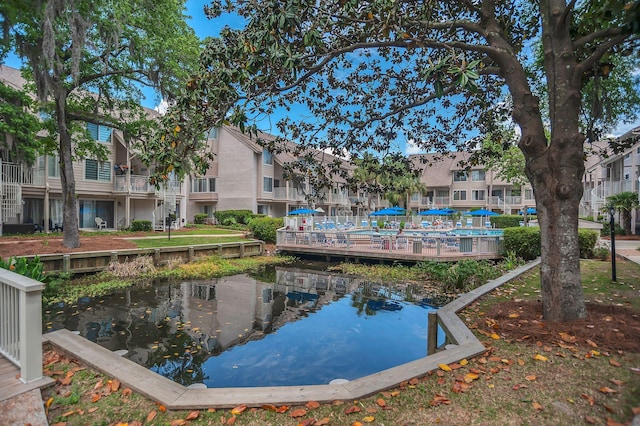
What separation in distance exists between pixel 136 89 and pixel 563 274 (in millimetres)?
19717

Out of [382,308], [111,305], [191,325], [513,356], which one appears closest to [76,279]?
[111,305]

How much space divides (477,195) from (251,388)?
50826 millimetres

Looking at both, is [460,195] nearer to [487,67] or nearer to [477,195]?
[477,195]

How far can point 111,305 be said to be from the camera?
10562 mm

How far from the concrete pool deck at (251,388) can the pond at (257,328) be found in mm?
1456

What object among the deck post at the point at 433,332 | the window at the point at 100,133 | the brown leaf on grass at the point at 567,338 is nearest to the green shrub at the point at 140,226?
the window at the point at 100,133

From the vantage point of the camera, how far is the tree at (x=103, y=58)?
41.1 ft

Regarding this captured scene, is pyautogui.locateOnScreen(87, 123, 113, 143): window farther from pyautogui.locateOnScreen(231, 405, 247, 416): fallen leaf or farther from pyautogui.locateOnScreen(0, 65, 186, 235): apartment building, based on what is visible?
pyautogui.locateOnScreen(231, 405, 247, 416): fallen leaf

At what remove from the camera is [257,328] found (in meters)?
8.76

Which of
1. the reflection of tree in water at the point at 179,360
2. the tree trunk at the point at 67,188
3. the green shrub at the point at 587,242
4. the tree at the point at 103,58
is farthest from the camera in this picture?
the tree trunk at the point at 67,188

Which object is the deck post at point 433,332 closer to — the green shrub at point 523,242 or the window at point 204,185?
the green shrub at point 523,242

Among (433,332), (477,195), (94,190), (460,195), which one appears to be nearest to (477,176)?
(477,195)

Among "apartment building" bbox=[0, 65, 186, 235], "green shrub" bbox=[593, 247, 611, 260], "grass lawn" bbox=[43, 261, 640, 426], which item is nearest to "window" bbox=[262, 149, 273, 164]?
"apartment building" bbox=[0, 65, 186, 235]

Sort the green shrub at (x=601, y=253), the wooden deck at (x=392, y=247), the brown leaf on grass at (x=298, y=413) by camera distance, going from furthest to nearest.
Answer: the wooden deck at (x=392, y=247) → the green shrub at (x=601, y=253) → the brown leaf on grass at (x=298, y=413)
